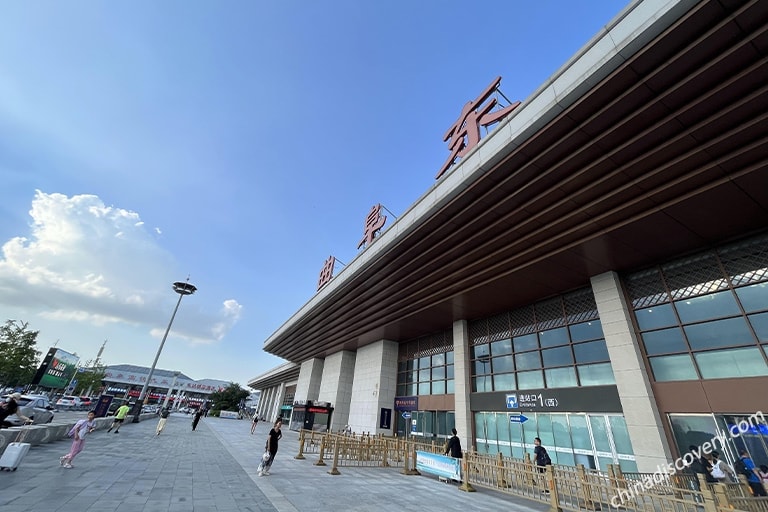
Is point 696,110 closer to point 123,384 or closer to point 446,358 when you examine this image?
point 446,358

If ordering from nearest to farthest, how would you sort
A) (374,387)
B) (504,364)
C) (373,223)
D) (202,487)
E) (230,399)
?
(202,487)
(504,364)
(373,223)
(374,387)
(230,399)

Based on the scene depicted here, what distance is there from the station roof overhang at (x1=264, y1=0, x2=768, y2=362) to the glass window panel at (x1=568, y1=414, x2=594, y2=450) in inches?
214

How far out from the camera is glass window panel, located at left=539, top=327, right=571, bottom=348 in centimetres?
1441

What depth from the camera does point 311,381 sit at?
34.3 m

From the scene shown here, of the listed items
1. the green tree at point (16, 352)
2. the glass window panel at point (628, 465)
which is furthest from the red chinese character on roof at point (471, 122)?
the green tree at point (16, 352)

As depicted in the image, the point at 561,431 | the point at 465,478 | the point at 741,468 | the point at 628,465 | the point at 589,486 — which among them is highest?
the point at 561,431

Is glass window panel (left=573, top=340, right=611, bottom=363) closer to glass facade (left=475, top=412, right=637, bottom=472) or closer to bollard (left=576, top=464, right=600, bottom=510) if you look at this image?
glass facade (left=475, top=412, right=637, bottom=472)

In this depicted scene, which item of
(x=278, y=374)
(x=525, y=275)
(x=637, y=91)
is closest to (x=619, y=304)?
(x=525, y=275)

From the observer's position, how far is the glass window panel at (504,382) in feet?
52.5

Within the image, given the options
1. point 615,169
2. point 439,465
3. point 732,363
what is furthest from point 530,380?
point 615,169

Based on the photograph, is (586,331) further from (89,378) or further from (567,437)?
(89,378)

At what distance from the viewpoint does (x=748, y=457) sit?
878 cm

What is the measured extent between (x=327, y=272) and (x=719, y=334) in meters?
21.3

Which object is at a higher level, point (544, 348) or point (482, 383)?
point (544, 348)
